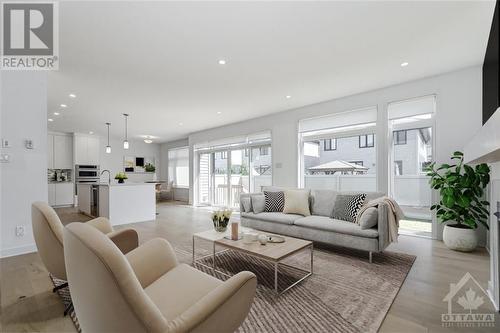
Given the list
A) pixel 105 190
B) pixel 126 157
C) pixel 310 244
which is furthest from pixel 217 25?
pixel 126 157

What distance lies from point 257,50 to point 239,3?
2.82 feet

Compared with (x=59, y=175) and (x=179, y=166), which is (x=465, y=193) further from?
(x=59, y=175)

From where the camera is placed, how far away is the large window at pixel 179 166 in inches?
394

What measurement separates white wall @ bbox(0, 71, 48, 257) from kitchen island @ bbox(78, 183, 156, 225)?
1870 millimetres

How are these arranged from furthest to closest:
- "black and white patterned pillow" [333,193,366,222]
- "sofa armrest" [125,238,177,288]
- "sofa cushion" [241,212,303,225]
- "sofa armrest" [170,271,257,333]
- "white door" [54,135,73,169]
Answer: "white door" [54,135,73,169], "sofa cushion" [241,212,303,225], "black and white patterned pillow" [333,193,366,222], "sofa armrest" [125,238,177,288], "sofa armrest" [170,271,257,333]

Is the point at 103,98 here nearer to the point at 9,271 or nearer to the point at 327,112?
the point at 9,271

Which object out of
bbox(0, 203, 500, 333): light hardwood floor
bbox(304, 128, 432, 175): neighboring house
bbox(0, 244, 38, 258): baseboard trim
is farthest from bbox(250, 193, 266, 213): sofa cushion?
bbox(0, 244, 38, 258): baseboard trim

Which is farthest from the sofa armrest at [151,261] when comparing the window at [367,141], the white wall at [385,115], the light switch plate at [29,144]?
the window at [367,141]

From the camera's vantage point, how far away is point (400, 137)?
4422 mm

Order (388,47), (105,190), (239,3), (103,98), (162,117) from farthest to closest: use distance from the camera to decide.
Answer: (162,117)
(105,190)
(103,98)
(388,47)
(239,3)

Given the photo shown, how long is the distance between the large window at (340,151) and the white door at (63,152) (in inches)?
324

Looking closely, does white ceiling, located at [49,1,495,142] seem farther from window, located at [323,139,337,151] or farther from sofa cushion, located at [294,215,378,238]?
sofa cushion, located at [294,215,378,238]

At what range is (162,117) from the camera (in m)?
6.47

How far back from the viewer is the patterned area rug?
1.82m
